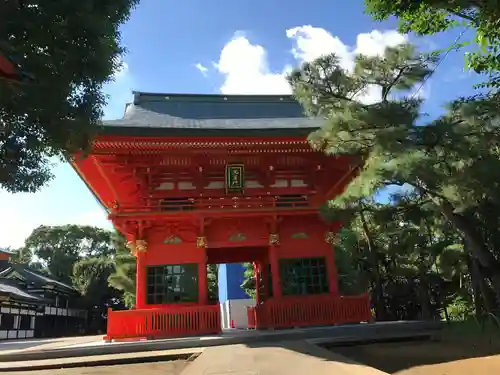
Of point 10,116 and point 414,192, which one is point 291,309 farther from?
point 10,116

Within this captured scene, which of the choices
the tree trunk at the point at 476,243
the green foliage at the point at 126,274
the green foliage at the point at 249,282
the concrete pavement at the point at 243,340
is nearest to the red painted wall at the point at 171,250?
the concrete pavement at the point at 243,340

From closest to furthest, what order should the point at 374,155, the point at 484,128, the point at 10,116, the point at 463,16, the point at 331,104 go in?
the point at 463,16, the point at 10,116, the point at 484,128, the point at 374,155, the point at 331,104

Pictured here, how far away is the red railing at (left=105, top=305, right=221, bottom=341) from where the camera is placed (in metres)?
11.5

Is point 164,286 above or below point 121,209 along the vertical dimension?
below

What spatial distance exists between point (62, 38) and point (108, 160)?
7.10m

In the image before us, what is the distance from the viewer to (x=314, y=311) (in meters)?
12.3

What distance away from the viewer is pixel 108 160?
12789 mm

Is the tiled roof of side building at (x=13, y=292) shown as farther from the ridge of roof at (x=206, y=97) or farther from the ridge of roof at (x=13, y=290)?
the ridge of roof at (x=206, y=97)

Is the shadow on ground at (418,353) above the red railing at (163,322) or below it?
below

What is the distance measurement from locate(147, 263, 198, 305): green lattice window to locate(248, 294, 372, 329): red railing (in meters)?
2.28

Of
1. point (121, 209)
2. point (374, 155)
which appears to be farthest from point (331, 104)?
point (121, 209)

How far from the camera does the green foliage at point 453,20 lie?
14.8ft

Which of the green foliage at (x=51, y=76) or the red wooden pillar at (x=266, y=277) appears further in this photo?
the red wooden pillar at (x=266, y=277)

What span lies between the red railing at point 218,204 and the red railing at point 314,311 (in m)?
2.82
